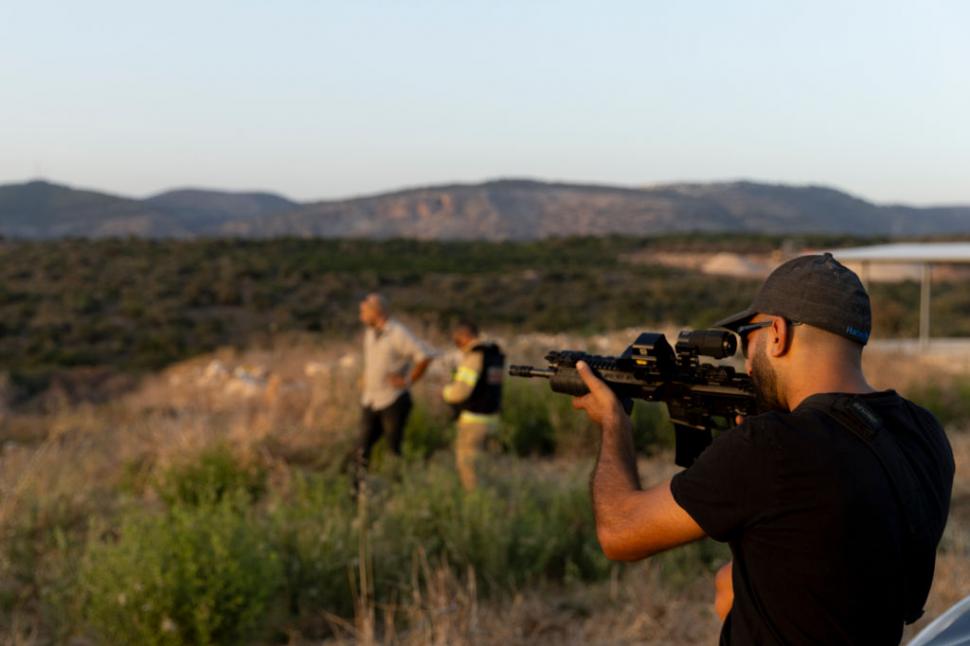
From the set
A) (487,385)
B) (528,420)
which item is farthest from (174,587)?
(528,420)

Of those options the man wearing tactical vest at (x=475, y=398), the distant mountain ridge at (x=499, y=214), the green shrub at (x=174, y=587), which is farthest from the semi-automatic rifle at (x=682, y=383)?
the distant mountain ridge at (x=499, y=214)

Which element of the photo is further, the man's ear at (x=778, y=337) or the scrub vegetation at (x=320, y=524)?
the scrub vegetation at (x=320, y=524)

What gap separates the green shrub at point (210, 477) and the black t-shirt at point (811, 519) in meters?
6.29

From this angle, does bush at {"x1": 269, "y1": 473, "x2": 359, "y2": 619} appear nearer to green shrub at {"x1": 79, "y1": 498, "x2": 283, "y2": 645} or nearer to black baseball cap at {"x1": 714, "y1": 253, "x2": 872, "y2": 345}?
green shrub at {"x1": 79, "y1": 498, "x2": 283, "y2": 645}

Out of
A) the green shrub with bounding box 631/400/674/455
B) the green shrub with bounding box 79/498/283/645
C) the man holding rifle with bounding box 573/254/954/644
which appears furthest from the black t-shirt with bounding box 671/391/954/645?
the green shrub with bounding box 631/400/674/455

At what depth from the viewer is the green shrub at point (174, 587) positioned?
4824mm

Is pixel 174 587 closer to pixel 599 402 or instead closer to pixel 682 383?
pixel 599 402

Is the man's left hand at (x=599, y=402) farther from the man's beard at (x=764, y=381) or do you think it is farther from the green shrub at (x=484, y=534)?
the green shrub at (x=484, y=534)

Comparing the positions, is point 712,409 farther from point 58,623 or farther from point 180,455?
point 180,455

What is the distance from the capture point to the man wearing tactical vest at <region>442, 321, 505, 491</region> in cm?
733

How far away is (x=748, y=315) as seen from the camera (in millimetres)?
2234

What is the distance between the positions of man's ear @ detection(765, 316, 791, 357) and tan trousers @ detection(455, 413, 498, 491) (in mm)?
5255

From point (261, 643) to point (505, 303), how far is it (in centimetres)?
3034

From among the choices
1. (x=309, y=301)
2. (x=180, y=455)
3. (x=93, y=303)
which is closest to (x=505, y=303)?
(x=309, y=301)
